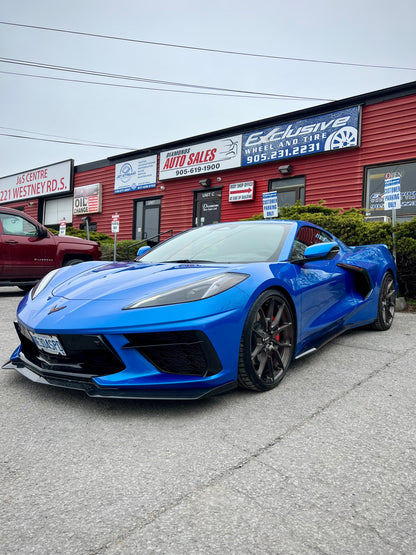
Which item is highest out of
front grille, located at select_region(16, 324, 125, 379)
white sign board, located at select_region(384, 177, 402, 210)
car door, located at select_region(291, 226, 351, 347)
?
white sign board, located at select_region(384, 177, 402, 210)

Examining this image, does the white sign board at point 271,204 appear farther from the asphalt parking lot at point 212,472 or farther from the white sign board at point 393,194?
the asphalt parking lot at point 212,472

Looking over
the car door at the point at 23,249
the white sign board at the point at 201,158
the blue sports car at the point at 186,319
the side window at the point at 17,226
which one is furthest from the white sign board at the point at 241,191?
the blue sports car at the point at 186,319

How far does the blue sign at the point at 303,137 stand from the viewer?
10383 millimetres

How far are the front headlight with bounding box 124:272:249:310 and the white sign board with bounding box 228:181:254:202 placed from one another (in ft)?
34.5

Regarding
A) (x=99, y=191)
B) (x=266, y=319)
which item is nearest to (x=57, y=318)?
(x=266, y=319)

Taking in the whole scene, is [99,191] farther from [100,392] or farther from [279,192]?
[100,392]

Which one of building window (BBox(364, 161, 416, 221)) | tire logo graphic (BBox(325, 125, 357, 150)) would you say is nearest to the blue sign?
tire logo graphic (BBox(325, 125, 357, 150))

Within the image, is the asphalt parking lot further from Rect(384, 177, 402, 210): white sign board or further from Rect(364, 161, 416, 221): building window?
Rect(364, 161, 416, 221): building window

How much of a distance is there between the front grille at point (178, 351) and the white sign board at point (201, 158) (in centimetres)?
1136

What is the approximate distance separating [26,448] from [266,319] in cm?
146

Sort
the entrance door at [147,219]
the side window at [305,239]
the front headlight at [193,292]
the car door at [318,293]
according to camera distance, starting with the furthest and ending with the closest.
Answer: the entrance door at [147,219], the side window at [305,239], the car door at [318,293], the front headlight at [193,292]

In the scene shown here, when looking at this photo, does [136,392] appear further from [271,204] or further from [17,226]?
[271,204]

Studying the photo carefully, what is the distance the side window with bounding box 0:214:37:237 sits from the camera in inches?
302

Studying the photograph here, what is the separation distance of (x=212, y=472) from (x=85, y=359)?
926 mm
